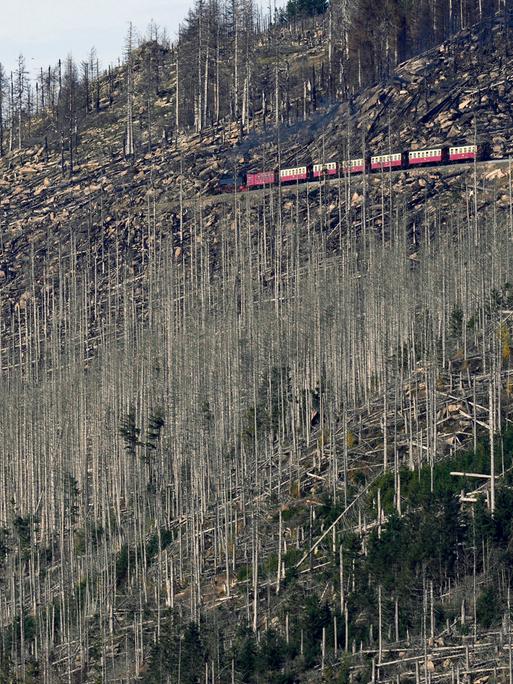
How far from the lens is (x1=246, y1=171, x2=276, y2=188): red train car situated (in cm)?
11275

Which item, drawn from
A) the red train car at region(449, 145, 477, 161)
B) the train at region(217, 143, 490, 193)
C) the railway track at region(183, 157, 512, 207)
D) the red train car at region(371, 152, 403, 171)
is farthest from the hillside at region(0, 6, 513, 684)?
the red train car at region(449, 145, 477, 161)

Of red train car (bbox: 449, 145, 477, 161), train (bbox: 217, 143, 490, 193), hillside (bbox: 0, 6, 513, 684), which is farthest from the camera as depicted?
train (bbox: 217, 143, 490, 193)

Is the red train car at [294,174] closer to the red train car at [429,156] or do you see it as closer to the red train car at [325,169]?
the red train car at [325,169]

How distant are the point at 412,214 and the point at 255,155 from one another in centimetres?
2042

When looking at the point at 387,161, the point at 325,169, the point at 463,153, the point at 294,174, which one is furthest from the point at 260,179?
the point at 463,153

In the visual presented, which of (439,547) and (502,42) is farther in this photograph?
(502,42)

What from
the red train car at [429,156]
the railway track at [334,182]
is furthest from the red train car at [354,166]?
the red train car at [429,156]

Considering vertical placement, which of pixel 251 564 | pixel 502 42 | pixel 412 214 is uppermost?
pixel 502 42

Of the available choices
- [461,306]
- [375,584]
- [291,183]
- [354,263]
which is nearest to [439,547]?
[375,584]

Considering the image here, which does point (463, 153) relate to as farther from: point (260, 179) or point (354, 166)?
point (260, 179)

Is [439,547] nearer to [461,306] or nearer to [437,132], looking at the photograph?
[461,306]

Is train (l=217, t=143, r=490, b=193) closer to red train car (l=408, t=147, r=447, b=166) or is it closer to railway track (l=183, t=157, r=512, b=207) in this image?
red train car (l=408, t=147, r=447, b=166)

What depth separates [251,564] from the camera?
198 ft

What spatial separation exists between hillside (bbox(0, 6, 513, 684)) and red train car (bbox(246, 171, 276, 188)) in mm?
1108
